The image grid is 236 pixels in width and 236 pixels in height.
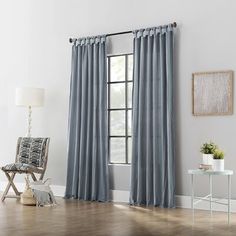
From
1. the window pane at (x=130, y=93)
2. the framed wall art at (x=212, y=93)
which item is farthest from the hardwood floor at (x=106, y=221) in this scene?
the window pane at (x=130, y=93)

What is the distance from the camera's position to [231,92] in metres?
6.65

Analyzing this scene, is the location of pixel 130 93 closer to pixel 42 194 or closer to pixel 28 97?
pixel 28 97

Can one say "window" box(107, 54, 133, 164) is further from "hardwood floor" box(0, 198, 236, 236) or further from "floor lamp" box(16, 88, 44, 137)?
"floor lamp" box(16, 88, 44, 137)

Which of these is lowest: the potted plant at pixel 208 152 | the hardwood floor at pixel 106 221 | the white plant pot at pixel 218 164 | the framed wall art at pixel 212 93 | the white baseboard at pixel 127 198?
the hardwood floor at pixel 106 221

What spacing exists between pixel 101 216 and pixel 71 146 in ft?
6.78

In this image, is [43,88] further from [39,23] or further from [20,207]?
[20,207]

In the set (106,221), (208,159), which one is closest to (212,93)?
(208,159)

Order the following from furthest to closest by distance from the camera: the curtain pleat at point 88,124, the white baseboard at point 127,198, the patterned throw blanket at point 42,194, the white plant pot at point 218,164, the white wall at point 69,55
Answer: the curtain pleat at point 88,124
the patterned throw blanket at point 42,194
the white wall at point 69,55
the white baseboard at point 127,198
the white plant pot at point 218,164

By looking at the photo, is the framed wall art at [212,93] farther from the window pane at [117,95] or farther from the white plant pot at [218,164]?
the window pane at [117,95]

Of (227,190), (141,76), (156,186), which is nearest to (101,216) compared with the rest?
(156,186)

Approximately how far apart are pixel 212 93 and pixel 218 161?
3.57 feet

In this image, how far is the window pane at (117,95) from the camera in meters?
7.78

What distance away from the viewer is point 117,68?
783cm

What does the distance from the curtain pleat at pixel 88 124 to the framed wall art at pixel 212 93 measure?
145cm
